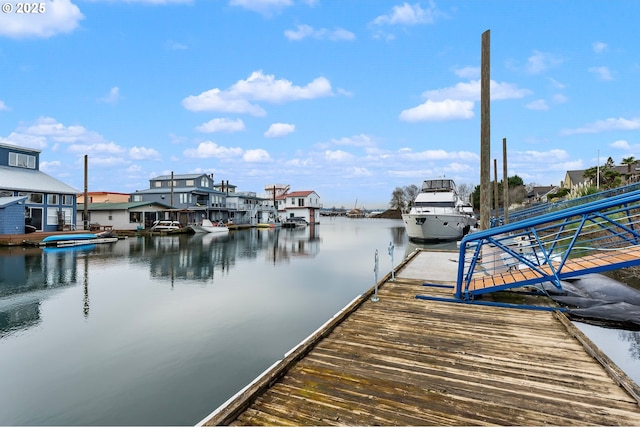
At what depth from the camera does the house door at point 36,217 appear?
106ft

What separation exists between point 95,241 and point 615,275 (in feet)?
131

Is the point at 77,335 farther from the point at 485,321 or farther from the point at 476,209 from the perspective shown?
the point at 476,209

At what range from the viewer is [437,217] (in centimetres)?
2992

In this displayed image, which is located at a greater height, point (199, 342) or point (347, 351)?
point (347, 351)

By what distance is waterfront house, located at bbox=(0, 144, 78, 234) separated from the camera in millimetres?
29812

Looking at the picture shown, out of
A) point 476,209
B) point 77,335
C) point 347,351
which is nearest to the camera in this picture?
point 347,351

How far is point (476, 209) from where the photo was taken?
8081 centimetres

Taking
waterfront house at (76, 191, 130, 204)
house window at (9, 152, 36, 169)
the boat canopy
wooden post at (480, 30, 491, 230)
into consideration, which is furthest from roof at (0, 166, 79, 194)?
the boat canopy

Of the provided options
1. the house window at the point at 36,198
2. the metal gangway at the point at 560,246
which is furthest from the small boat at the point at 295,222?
the metal gangway at the point at 560,246

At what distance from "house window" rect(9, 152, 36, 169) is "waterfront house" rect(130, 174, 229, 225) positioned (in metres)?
18.1

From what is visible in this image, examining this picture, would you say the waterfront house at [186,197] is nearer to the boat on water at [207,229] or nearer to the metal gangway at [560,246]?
the boat on water at [207,229]

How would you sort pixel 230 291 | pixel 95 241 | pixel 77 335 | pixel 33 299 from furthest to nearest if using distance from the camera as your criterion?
pixel 95 241
pixel 230 291
pixel 33 299
pixel 77 335

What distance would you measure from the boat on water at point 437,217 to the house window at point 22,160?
41064 mm

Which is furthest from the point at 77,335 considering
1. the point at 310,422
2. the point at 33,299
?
the point at 310,422
